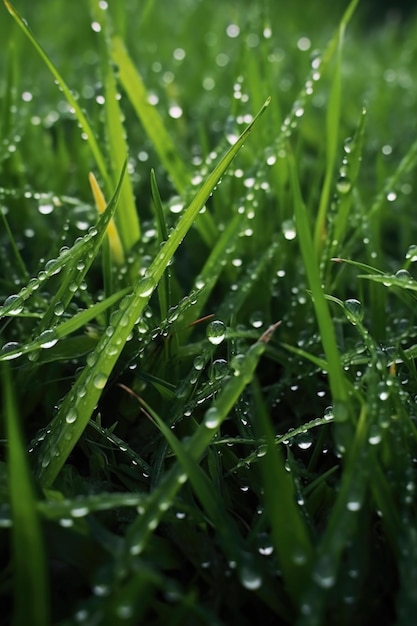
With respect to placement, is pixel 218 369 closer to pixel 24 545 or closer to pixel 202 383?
pixel 202 383

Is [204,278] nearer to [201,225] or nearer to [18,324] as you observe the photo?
[201,225]

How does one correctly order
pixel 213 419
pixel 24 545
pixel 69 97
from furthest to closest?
pixel 69 97 < pixel 213 419 < pixel 24 545

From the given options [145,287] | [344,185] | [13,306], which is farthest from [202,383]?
[344,185]

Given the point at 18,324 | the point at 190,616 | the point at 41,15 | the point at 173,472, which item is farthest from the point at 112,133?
the point at 41,15

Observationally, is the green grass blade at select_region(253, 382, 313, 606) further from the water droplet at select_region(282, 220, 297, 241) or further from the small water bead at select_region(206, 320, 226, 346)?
the water droplet at select_region(282, 220, 297, 241)

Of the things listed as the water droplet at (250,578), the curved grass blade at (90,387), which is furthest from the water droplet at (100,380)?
the water droplet at (250,578)

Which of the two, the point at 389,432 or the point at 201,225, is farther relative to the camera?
the point at 201,225
